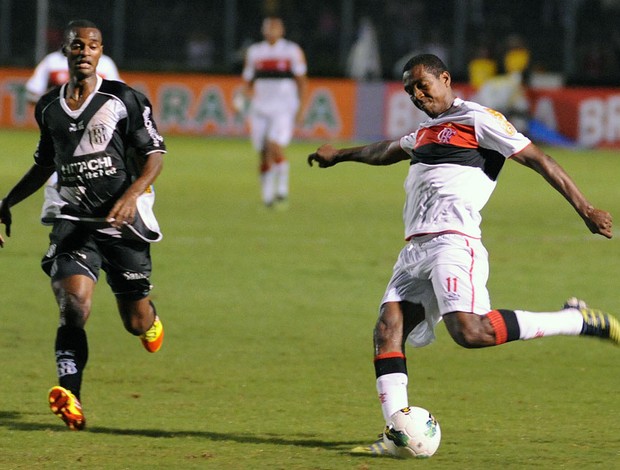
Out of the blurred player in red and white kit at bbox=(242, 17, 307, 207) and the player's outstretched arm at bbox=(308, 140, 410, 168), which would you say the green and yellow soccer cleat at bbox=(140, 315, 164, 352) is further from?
the blurred player in red and white kit at bbox=(242, 17, 307, 207)

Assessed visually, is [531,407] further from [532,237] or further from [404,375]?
[532,237]

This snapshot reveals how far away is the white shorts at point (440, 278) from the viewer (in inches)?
248

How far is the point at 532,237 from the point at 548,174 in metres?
9.08

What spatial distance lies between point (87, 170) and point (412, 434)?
2.27 metres

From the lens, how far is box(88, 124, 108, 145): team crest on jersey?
7.05 m

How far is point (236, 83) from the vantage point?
97.8 feet

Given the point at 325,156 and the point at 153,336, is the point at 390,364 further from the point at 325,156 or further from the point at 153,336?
the point at 153,336

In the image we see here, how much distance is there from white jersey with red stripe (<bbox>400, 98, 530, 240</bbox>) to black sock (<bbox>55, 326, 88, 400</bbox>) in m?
1.79

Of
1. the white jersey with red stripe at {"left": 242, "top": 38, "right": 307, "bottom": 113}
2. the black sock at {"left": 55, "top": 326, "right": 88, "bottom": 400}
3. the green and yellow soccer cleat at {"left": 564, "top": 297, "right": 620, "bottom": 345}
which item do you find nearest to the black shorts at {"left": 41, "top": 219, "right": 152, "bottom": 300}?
the black sock at {"left": 55, "top": 326, "right": 88, "bottom": 400}

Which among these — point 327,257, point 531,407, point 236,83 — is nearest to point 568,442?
point 531,407

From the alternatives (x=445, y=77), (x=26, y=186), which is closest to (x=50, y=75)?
(x=26, y=186)

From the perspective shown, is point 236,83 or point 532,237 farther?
point 236,83

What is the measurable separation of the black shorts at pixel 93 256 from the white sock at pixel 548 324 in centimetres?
223

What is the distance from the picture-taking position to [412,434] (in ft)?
20.1
